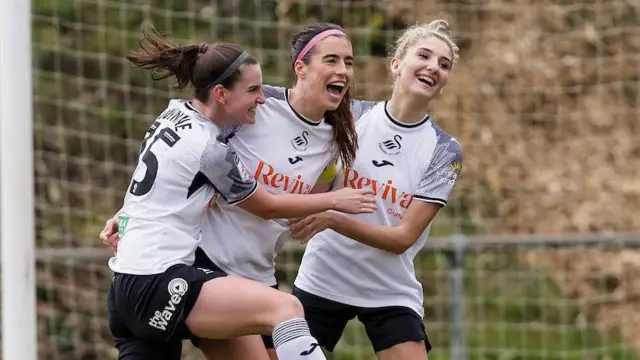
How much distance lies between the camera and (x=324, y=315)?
16.3ft

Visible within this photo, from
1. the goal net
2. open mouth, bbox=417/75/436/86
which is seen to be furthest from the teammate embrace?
the goal net

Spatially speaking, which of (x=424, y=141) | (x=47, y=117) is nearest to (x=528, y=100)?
(x=47, y=117)

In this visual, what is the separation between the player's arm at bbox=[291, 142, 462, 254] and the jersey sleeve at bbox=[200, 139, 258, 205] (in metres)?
0.48

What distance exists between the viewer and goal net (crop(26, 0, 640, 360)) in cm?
796

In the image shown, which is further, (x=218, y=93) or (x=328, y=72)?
(x=328, y=72)

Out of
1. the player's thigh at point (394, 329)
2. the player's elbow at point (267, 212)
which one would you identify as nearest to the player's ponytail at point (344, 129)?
the player's elbow at point (267, 212)

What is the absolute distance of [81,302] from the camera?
8.14 m

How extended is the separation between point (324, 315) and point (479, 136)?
11.8 ft

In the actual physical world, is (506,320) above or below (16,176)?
below

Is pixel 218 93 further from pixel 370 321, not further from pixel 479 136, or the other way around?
pixel 479 136

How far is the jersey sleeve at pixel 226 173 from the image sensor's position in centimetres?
412

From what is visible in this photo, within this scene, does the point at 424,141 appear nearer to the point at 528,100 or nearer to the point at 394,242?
the point at 394,242

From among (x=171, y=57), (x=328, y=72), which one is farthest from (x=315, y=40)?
(x=171, y=57)

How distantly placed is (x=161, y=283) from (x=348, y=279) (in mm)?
991
